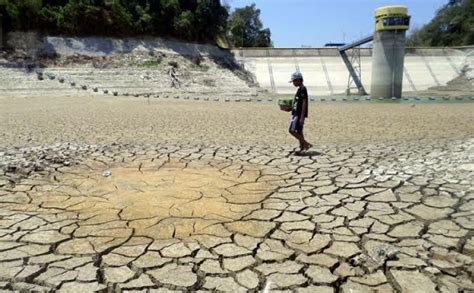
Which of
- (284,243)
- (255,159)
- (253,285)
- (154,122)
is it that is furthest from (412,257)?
(154,122)

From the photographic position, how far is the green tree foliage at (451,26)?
1689 inches

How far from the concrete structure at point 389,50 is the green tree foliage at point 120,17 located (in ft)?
56.8

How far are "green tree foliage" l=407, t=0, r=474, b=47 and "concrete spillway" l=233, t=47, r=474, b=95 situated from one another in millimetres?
7896

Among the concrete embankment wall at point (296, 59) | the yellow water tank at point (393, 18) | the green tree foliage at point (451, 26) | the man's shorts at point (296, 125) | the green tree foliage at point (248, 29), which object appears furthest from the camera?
the green tree foliage at point (248, 29)

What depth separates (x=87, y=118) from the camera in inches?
522

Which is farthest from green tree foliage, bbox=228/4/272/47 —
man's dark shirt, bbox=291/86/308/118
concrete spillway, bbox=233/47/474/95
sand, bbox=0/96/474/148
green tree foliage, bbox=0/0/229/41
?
man's dark shirt, bbox=291/86/308/118

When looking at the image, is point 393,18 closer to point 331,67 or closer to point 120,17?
point 331,67

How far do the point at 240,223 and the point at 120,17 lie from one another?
3273 centimetres

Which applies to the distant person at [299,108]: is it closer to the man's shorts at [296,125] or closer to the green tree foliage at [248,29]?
the man's shorts at [296,125]

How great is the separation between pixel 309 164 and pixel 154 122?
283 inches

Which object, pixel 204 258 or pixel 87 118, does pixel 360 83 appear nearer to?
pixel 87 118

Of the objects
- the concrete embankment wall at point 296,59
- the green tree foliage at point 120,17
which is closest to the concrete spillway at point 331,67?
the concrete embankment wall at point 296,59

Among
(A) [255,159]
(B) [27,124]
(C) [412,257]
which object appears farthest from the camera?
(B) [27,124]

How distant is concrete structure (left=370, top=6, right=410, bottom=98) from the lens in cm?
2541
